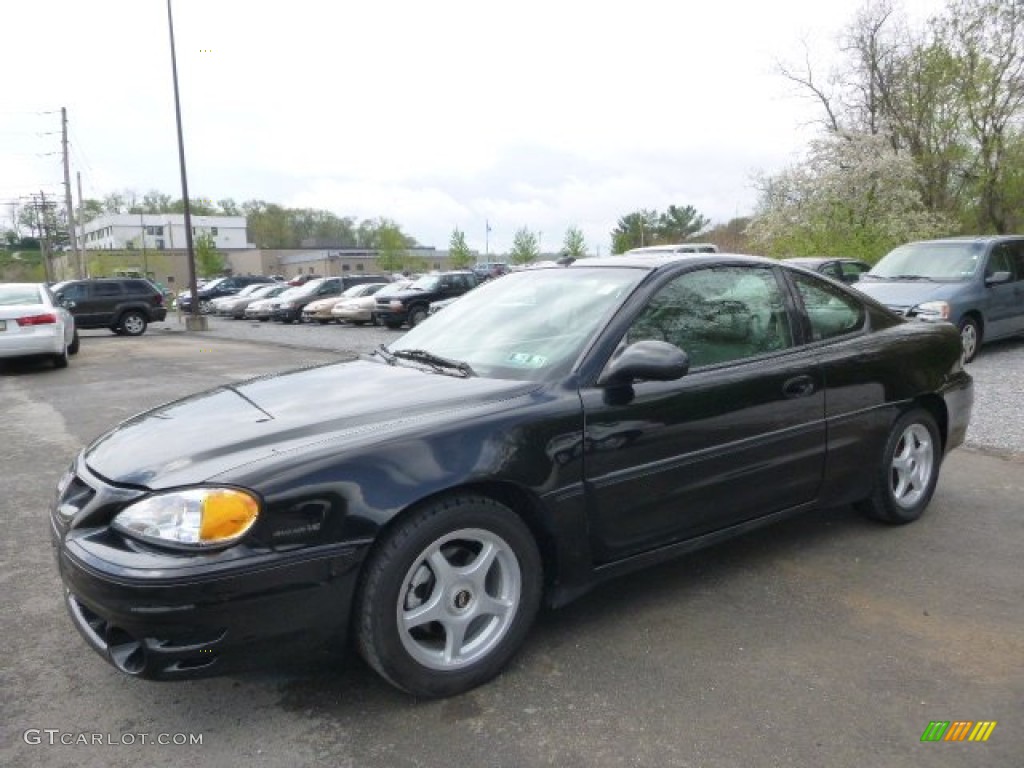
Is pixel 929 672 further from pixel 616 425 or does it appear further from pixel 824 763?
pixel 616 425

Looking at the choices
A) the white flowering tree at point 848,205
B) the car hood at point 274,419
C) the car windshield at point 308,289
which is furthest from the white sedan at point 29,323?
the white flowering tree at point 848,205

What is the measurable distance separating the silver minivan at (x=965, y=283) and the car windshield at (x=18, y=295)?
40.1 ft

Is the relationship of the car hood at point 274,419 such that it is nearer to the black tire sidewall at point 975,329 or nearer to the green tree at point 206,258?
the black tire sidewall at point 975,329

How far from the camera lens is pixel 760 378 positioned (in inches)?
139

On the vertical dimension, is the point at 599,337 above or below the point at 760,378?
above

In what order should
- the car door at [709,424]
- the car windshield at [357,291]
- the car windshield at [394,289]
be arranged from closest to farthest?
the car door at [709,424]
the car windshield at [394,289]
the car windshield at [357,291]

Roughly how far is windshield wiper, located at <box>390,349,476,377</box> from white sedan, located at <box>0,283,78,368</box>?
10.6 metres

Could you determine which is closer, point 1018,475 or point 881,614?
point 881,614

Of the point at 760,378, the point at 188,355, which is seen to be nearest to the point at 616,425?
the point at 760,378

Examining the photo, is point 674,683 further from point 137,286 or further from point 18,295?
point 137,286

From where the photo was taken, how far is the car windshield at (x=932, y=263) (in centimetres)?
1024

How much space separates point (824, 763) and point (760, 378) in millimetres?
1651

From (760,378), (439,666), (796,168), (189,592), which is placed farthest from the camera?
(796,168)

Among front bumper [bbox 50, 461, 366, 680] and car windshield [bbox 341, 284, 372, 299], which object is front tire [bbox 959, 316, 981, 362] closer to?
front bumper [bbox 50, 461, 366, 680]
